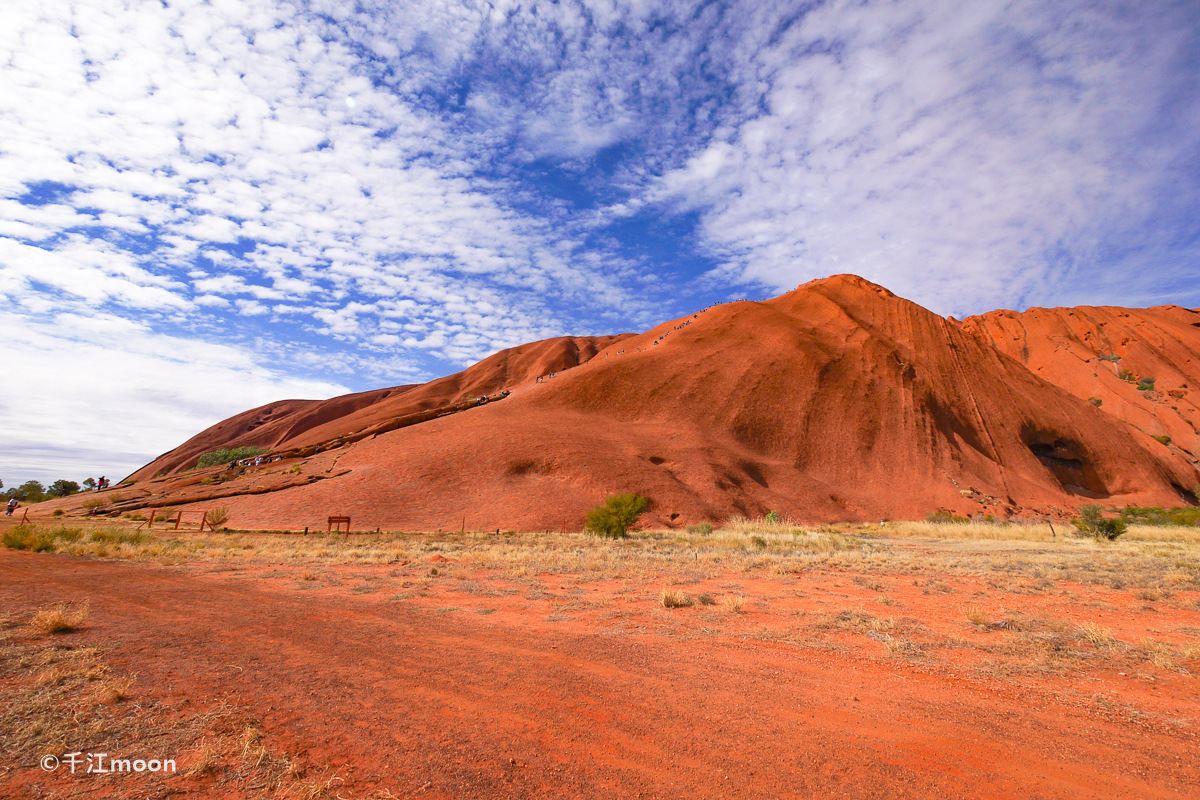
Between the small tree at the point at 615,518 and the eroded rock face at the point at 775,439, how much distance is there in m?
7.29

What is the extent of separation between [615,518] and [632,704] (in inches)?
919

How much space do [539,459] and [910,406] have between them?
39561 mm

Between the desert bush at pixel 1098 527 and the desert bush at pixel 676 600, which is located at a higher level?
the desert bush at pixel 676 600

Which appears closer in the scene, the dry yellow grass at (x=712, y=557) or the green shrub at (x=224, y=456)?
the dry yellow grass at (x=712, y=557)

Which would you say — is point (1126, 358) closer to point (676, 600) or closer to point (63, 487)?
point (676, 600)

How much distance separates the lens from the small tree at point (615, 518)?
28094 mm

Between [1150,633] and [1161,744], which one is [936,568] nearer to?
[1150,633]

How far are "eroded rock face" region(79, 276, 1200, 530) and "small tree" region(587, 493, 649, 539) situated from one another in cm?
729

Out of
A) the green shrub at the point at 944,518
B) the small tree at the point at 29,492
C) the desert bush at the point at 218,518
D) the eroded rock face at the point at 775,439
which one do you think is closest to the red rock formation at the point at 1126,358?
the eroded rock face at the point at 775,439

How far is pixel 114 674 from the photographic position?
548 cm

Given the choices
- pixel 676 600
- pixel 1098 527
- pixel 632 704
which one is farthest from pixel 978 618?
pixel 1098 527

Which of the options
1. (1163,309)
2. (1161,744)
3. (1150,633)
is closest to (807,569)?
(1150,633)

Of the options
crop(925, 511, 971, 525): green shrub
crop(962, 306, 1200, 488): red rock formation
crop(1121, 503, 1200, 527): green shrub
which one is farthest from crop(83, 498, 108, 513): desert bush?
crop(962, 306, 1200, 488): red rock formation

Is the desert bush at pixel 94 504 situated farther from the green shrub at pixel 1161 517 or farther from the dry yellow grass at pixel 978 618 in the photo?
the green shrub at pixel 1161 517
